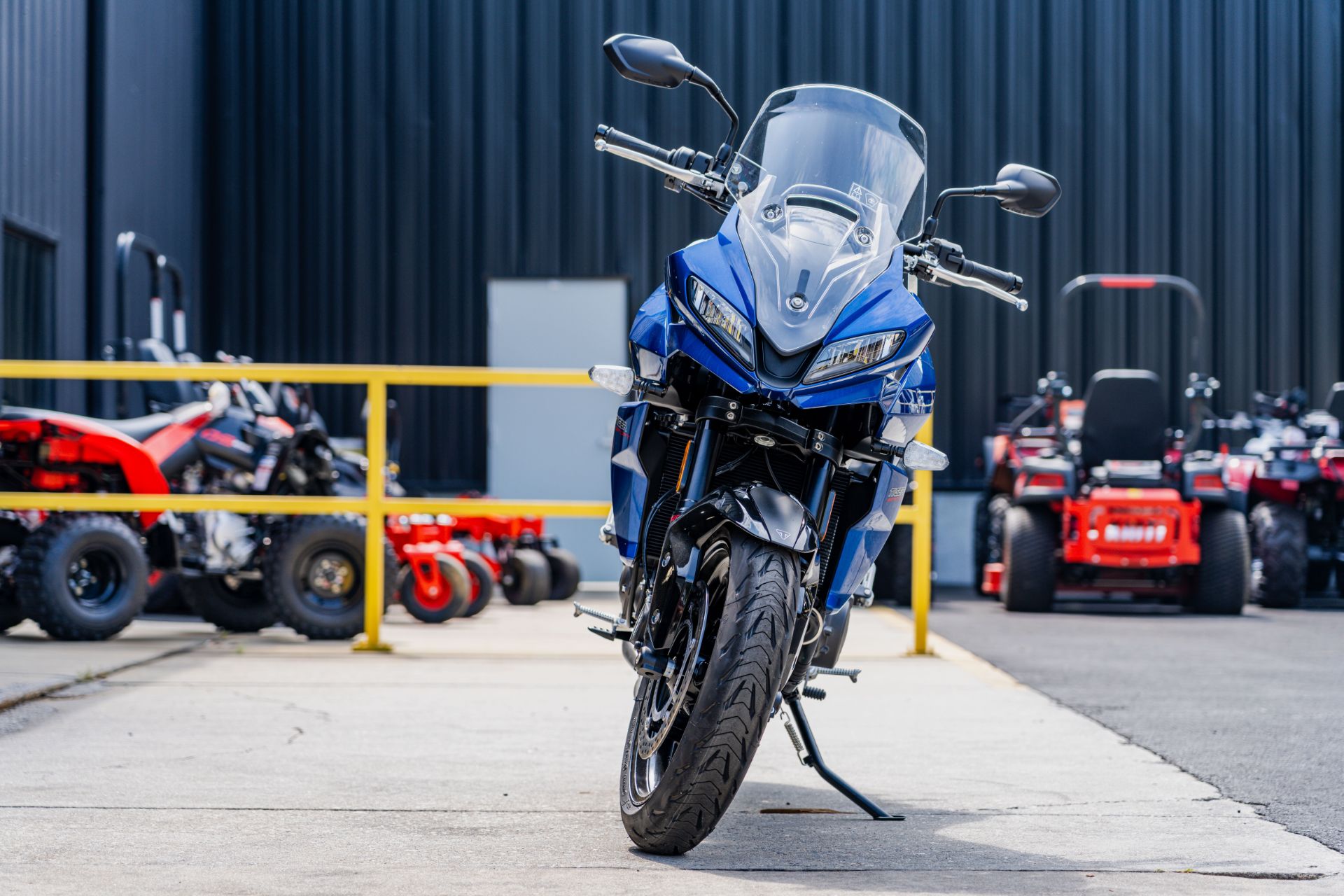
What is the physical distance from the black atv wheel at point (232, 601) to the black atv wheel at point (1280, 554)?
6726 millimetres

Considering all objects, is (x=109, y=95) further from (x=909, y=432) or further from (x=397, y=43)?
(x=909, y=432)

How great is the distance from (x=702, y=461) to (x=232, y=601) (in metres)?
4.92

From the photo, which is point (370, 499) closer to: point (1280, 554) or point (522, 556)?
point (522, 556)

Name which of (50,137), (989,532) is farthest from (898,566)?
(50,137)

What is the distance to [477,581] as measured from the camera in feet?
28.3

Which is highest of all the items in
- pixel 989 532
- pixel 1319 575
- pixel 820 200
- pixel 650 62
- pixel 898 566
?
pixel 650 62

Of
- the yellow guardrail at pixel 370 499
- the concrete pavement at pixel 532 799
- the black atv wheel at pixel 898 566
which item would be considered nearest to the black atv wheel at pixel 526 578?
the black atv wheel at pixel 898 566

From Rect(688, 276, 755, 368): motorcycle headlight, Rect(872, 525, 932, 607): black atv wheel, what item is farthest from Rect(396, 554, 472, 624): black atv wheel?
Rect(688, 276, 755, 368): motorcycle headlight

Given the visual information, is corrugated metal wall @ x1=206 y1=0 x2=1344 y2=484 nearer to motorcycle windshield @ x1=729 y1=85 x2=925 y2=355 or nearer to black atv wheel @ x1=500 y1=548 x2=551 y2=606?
black atv wheel @ x1=500 y1=548 x2=551 y2=606

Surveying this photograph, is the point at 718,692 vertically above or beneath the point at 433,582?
above

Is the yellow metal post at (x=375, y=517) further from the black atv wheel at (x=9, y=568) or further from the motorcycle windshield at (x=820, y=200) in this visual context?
the motorcycle windshield at (x=820, y=200)

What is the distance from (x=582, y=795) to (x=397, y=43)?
11667 millimetres

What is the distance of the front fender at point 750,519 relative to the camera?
9.09 feet

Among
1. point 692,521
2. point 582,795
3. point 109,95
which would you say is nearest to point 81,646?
point 582,795
